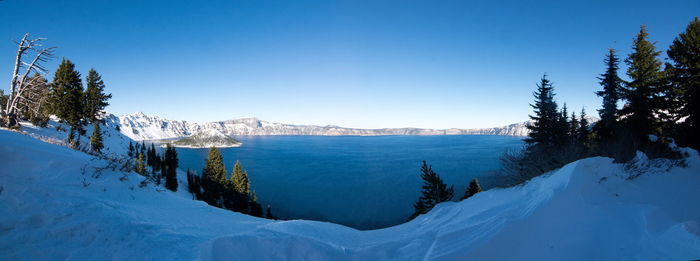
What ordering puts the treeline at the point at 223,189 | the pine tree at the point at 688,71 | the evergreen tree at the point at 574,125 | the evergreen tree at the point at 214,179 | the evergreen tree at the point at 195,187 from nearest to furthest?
the pine tree at the point at 688,71
the evergreen tree at the point at 574,125
the treeline at the point at 223,189
the evergreen tree at the point at 195,187
the evergreen tree at the point at 214,179

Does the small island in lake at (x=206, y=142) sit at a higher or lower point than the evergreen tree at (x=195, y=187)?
higher

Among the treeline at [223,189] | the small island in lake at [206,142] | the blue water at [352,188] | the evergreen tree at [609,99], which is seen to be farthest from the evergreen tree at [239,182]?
the small island in lake at [206,142]

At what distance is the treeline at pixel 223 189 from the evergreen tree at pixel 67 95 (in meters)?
20.5

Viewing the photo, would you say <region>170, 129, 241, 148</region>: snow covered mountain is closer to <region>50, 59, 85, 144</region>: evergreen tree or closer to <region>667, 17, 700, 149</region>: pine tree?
<region>50, 59, 85, 144</region>: evergreen tree

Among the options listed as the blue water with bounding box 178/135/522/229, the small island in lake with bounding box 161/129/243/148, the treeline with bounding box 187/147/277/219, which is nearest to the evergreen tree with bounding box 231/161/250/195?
the treeline with bounding box 187/147/277/219

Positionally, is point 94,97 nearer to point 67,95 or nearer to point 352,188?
point 67,95

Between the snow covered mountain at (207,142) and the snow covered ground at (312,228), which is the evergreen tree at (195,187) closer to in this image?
the snow covered ground at (312,228)

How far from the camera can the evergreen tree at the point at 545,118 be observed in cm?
2333

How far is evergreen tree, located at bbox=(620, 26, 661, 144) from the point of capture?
Result: 1683 centimetres

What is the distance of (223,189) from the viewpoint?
45594 millimetres

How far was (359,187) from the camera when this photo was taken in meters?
61.8

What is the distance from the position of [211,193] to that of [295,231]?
47.1 metres

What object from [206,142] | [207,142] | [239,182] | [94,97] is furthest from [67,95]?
[206,142]

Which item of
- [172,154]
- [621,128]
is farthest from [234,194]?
[621,128]
